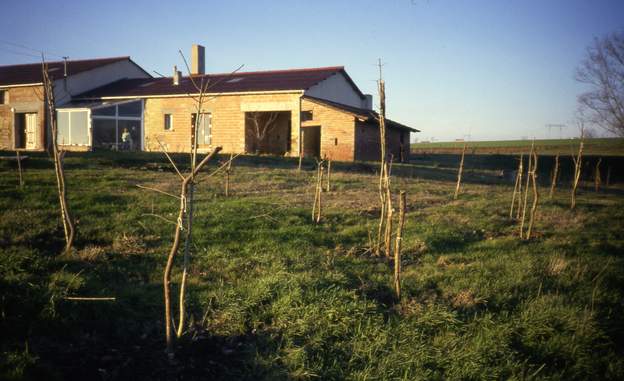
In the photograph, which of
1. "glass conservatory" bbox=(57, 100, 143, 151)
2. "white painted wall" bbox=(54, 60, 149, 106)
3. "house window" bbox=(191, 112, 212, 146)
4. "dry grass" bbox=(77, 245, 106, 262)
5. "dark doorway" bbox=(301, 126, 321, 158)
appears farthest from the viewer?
"dark doorway" bbox=(301, 126, 321, 158)

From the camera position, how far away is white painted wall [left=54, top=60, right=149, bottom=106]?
26.0 m

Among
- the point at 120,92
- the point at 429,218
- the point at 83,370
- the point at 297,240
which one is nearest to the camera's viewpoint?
the point at 83,370

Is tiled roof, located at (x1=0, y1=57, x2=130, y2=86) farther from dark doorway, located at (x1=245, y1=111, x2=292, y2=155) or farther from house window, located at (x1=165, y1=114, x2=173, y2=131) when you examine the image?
dark doorway, located at (x1=245, y1=111, x2=292, y2=155)

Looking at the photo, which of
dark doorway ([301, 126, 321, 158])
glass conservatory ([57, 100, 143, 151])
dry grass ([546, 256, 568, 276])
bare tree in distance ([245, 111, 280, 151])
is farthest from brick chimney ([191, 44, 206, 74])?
dry grass ([546, 256, 568, 276])

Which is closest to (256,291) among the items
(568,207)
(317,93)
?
(568,207)

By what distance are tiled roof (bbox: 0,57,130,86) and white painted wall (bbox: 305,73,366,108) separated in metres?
15.5

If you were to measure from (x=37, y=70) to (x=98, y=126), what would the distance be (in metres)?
9.74

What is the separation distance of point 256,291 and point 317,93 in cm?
2149

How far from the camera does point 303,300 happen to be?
438 centimetres

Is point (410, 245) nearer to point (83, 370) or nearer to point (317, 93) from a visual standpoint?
point (83, 370)

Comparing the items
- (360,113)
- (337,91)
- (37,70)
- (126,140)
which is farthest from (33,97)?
(360,113)

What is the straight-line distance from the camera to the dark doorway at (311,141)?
26.7 m

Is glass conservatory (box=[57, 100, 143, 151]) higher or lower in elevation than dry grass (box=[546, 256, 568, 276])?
higher

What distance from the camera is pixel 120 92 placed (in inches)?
1059
